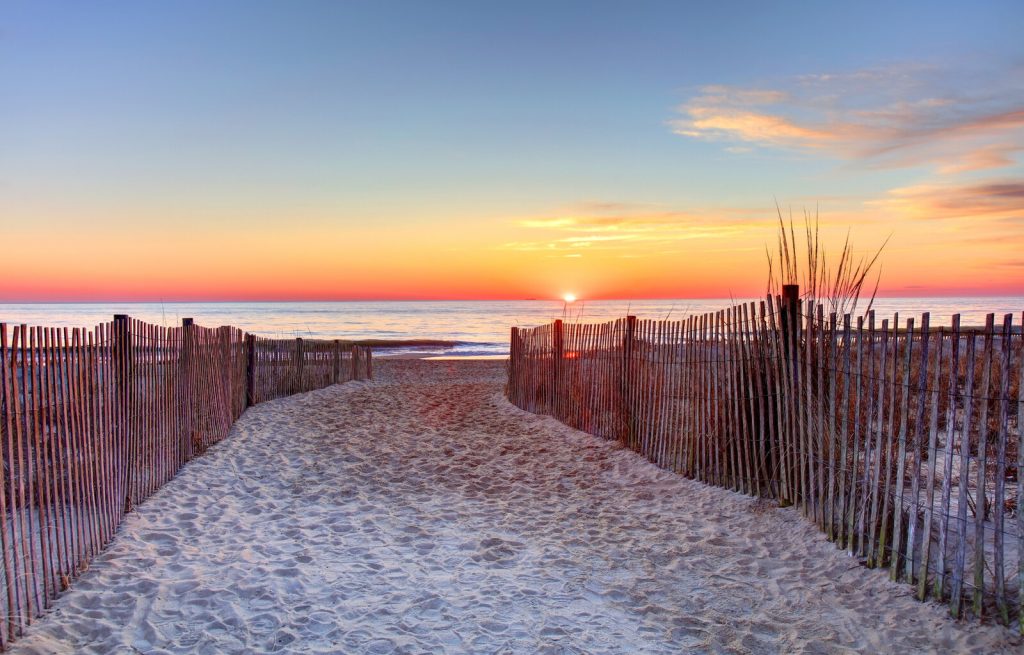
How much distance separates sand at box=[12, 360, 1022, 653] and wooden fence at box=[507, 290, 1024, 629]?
8.9 inches

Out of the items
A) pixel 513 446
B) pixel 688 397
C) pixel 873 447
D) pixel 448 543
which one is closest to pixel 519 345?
pixel 513 446

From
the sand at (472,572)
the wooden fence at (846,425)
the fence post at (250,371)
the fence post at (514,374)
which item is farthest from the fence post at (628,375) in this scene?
the fence post at (250,371)

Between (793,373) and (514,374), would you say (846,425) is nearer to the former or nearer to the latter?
(793,373)

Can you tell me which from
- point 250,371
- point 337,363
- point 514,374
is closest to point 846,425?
point 514,374

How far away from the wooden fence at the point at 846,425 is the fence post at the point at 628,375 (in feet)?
0.08

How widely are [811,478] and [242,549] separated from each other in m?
4.30

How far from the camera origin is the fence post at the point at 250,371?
11.1 meters

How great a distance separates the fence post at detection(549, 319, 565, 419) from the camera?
34.7ft

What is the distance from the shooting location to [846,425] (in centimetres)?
489

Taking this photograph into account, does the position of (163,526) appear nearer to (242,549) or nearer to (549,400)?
(242,549)

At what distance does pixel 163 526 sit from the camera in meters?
5.50

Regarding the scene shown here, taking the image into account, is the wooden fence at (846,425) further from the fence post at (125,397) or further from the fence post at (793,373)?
the fence post at (125,397)

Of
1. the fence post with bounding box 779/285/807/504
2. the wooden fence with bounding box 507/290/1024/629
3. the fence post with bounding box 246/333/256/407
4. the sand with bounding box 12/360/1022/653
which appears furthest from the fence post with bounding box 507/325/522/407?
the fence post with bounding box 779/285/807/504

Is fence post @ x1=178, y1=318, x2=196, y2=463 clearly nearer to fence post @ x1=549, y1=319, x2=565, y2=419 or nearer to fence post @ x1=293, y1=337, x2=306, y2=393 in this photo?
fence post @ x1=549, y1=319, x2=565, y2=419
